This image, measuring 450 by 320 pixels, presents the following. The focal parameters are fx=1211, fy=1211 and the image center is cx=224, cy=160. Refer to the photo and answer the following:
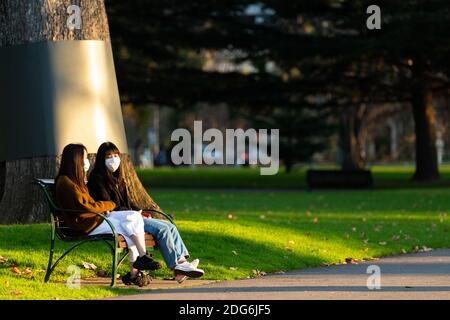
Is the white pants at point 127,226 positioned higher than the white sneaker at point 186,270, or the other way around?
the white pants at point 127,226

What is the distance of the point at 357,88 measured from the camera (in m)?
41.1

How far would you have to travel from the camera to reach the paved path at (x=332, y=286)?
436 inches

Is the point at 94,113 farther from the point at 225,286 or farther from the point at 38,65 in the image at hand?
the point at 225,286

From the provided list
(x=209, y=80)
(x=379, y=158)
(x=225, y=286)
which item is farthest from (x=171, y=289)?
(x=379, y=158)

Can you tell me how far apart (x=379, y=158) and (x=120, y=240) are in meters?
77.5

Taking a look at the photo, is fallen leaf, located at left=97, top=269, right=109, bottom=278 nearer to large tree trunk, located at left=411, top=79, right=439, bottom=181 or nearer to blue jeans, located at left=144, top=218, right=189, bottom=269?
blue jeans, located at left=144, top=218, right=189, bottom=269

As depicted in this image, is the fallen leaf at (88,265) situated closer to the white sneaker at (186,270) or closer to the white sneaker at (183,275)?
the white sneaker at (183,275)

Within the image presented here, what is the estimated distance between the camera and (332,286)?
1189 cm

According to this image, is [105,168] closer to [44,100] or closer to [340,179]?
[44,100]

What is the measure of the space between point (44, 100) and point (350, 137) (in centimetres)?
4037

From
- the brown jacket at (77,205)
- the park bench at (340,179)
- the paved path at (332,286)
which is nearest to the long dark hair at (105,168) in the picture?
the brown jacket at (77,205)

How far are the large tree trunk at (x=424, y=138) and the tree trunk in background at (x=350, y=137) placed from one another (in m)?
13.1

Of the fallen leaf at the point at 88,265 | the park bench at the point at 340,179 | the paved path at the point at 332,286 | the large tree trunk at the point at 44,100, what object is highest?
the large tree trunk at the point at 44,100
